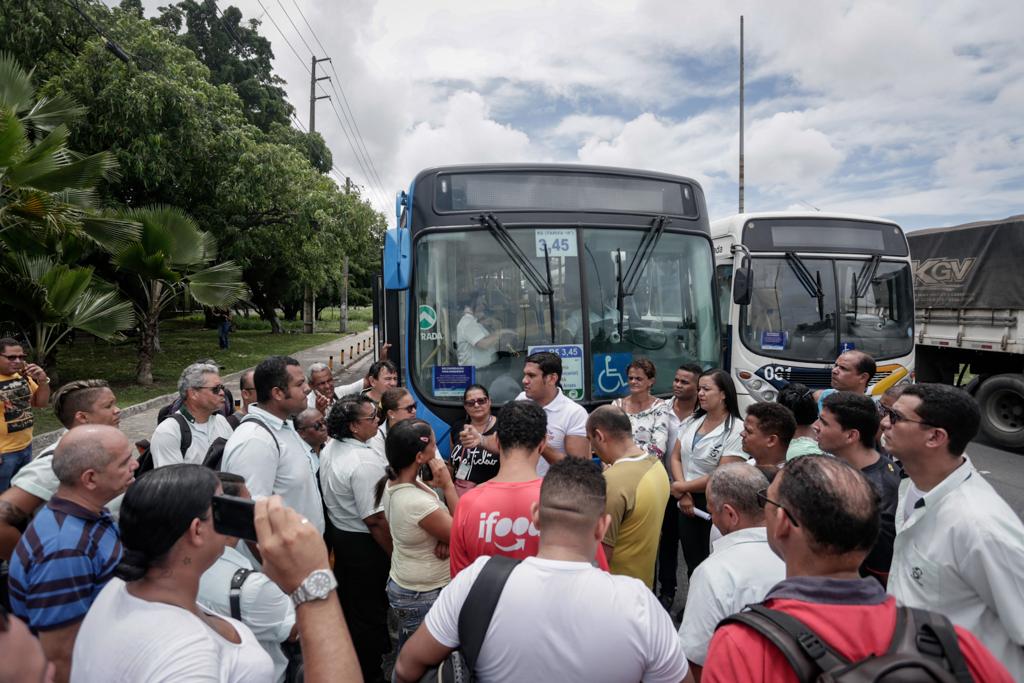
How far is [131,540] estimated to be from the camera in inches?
63.9

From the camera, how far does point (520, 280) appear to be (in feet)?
17.1

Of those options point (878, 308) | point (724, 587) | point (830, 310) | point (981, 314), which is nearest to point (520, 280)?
point (724, 587)

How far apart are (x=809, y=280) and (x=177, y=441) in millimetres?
7131

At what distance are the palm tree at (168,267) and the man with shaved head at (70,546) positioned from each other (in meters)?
11.5

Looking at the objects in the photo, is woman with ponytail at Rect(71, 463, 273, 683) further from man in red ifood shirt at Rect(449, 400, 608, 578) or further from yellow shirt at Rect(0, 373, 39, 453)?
yellow shirt at Rect(0, 373, 39, 453)

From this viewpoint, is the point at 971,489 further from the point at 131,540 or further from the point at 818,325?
the point at 818,325

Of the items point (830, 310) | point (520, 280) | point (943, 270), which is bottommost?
point (830, 310)

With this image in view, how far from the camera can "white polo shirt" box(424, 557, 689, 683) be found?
1.74 m

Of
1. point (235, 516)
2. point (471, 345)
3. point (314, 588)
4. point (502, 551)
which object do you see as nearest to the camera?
point (314, 588)

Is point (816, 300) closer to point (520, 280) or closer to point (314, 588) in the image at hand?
point (520, 280)

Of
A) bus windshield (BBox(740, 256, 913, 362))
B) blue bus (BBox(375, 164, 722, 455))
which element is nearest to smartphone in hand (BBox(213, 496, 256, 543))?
blue bus (BBox(375, 164, 722, 455))

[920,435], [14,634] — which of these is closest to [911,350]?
[920,435]

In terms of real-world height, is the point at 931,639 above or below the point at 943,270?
below

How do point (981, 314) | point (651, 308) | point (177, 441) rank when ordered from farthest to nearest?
point (981, 314) < point (651, 308) < point (177, 441)
